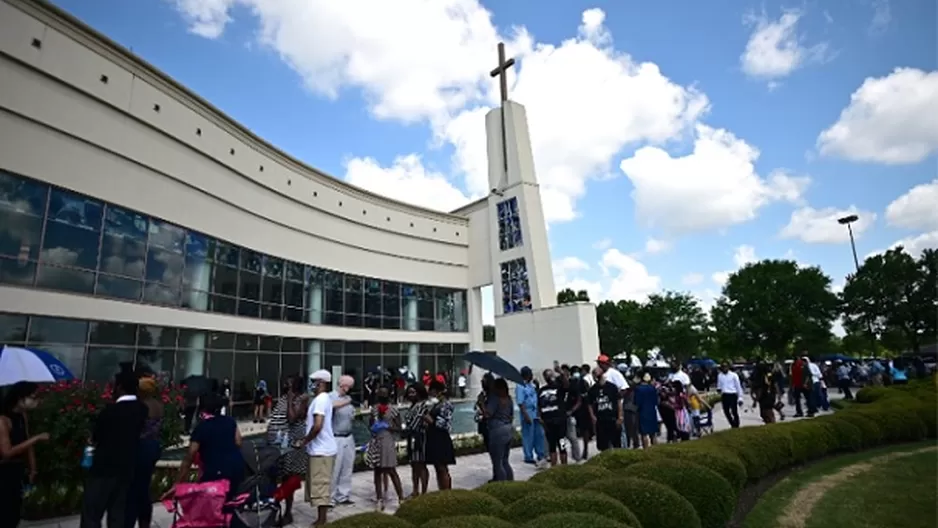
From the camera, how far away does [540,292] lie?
2647cm

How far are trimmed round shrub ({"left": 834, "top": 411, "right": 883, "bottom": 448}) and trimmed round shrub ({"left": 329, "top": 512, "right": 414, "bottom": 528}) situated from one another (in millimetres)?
10288

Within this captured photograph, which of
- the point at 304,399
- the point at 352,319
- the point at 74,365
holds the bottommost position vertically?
the point at 304,399

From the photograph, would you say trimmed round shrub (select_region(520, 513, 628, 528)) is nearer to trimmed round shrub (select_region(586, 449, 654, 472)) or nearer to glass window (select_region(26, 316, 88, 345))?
trimmed round shrub (select_region(586, 449, 654, 472))

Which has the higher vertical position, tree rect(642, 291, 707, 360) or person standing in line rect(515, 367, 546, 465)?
tree rect(642, 291, 707, 360)

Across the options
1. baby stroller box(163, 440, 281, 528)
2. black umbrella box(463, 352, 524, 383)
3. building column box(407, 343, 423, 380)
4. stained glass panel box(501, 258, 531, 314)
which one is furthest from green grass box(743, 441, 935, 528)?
building column box(407, 343, 423, 380)

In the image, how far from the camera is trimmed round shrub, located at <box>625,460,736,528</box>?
4820 mm

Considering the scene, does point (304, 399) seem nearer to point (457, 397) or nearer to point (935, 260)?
point (457, 397)

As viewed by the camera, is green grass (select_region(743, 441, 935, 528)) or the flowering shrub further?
the flowering shrub

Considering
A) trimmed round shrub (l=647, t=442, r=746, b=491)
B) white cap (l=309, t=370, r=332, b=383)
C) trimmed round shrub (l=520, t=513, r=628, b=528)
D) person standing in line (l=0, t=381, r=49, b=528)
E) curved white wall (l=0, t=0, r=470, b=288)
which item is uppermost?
curved white wall (l=0, t=0, r=470, b=288)

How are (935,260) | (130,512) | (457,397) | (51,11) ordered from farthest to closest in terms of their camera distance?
(935,260), (457,397), (51,11), (130,512)

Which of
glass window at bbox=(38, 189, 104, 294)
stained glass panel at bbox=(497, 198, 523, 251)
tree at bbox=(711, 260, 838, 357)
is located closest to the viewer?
glass window at bbox=(38, 189, 104, 294)

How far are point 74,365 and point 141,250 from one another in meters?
4.03

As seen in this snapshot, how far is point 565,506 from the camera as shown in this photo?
11.7ft

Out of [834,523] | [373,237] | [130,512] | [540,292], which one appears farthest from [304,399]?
[373,237]
